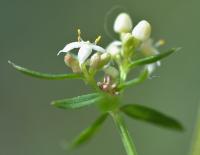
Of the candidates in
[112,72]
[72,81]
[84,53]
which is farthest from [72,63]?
[72,81]

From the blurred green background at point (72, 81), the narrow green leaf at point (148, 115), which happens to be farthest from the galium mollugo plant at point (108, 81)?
the blurred green background at point (72, 81)

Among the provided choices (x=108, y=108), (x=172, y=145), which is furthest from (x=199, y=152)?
(x=172, y=145)

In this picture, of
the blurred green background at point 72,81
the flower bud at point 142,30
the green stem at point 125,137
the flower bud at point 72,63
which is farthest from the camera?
the blurred green background at point 72,81

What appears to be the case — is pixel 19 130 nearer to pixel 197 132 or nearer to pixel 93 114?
pixel 93 114

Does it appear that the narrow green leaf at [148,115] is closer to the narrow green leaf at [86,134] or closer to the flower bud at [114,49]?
the narrow green leaf at [86,134]

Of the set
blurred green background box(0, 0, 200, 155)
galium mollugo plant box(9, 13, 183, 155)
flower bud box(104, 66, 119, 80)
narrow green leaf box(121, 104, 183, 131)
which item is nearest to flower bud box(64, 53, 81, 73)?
galium mollugo plant box(9, 13, 183, 155)

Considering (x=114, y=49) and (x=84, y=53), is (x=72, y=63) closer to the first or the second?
(x=84, y=53)

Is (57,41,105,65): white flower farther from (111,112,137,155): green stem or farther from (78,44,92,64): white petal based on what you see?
(111,112,137,155): green stem
